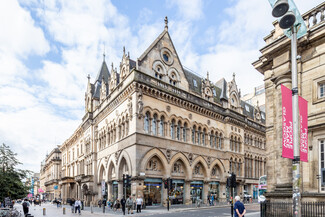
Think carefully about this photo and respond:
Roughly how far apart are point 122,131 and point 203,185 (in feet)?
40.3

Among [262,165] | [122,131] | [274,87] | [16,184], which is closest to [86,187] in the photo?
[122,131]

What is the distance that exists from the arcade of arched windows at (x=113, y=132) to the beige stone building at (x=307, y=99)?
17425 mm

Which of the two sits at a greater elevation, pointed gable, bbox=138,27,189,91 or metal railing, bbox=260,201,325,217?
pointed gable, bbox=138,27,189,91

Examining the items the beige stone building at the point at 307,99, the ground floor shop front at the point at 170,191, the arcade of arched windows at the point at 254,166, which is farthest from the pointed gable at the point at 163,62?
the arcade of arched windows at the point at 254,166

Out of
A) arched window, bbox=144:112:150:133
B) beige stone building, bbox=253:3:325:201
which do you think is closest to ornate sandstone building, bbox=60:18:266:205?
arched window, bbox=144:112:150:133

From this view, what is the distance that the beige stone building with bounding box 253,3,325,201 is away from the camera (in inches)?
549

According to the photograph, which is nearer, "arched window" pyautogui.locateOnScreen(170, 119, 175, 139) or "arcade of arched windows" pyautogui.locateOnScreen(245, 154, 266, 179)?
"arched window" pyautogui.locateOnScreen(170, 119, 175, 139)

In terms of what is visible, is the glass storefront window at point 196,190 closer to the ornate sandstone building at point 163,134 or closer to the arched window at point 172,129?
the ornate sandstone building at point 163,134

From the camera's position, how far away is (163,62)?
33531mm

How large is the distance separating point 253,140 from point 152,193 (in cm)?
2376

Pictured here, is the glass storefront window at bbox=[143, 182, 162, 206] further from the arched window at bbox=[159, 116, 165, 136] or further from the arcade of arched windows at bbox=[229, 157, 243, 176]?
the arcade of arched windows at bbox=[229, 157, 243, 176]

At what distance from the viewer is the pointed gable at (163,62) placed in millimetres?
31667

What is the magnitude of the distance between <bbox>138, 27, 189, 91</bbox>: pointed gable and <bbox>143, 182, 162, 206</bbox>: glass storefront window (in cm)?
1133

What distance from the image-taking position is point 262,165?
50.2m
